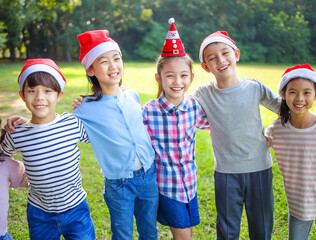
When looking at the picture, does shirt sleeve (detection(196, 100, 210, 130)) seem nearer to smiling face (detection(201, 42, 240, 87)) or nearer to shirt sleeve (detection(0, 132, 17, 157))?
smiling face (detection(201, 42, 240, 87))

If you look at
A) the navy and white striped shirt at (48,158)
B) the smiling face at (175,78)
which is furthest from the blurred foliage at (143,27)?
the navy and white striped shirt at (48,158)

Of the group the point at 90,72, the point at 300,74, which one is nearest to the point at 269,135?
the point at 300,74

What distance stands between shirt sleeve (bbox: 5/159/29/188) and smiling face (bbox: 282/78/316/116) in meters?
1.66

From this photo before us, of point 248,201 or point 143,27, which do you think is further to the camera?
point 143,27

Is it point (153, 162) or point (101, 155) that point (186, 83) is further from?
point (101, 155)

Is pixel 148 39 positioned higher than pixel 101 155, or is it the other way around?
pixel 148 39

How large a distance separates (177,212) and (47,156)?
0.85 meters

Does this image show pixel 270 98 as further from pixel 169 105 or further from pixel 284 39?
pixel 284 39

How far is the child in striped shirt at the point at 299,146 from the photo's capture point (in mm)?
1793

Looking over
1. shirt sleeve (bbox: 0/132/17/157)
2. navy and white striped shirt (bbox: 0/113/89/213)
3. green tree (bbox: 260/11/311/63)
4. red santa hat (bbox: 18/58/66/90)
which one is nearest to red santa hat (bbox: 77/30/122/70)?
red santa hat (bbox: 18/58/66/90)

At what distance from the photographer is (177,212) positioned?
1.87 m

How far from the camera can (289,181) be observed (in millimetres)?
1876

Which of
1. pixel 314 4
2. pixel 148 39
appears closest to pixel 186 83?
pixel 314 4

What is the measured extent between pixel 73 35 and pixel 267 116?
17.9 m
